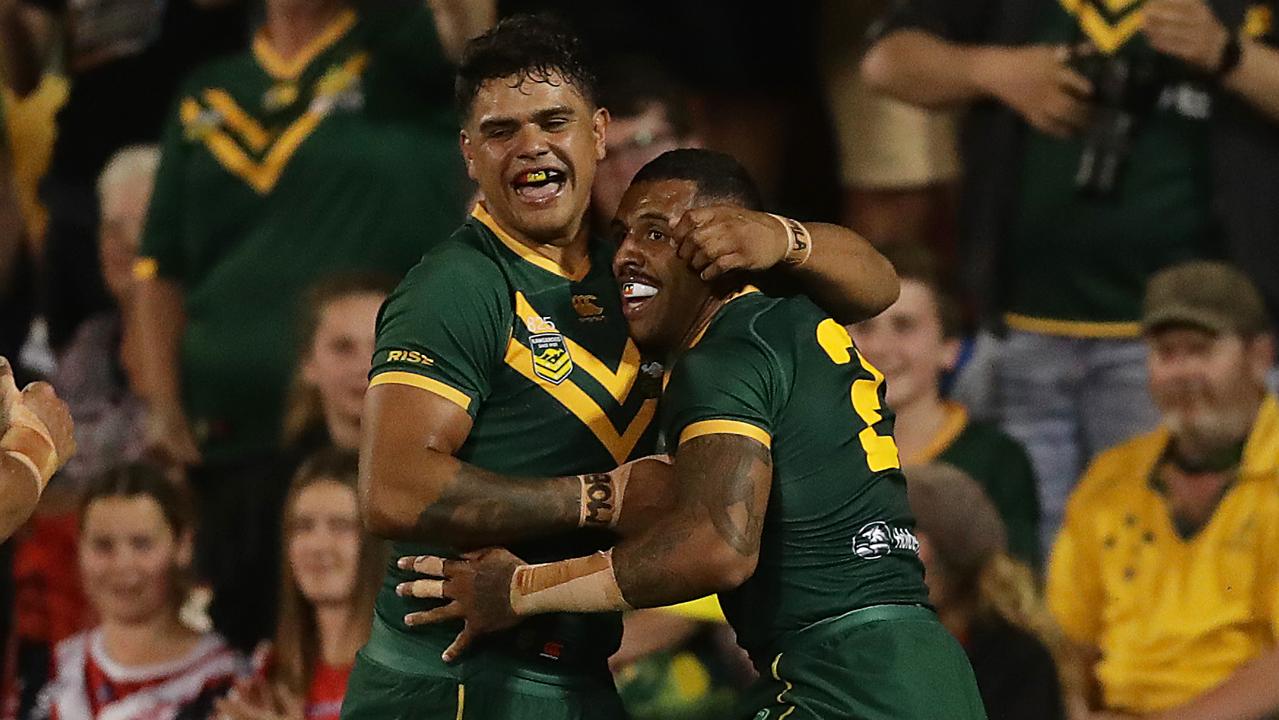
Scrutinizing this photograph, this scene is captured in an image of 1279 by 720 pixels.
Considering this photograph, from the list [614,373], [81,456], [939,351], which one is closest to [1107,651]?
[939,351]

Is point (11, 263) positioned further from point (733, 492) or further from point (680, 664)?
point (733, 492)

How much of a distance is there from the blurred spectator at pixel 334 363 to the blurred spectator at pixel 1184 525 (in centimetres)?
211

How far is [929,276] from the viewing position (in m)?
6.59

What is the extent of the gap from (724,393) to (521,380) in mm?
488

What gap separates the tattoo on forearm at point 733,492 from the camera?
377 cm

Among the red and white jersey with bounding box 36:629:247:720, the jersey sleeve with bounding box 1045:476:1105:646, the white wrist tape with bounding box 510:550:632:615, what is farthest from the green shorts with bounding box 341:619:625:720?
the jersey sleeve with bounding box 1045:476:1105:646

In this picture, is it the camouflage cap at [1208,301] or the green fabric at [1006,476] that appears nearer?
the camouflage cap at [1208,301]

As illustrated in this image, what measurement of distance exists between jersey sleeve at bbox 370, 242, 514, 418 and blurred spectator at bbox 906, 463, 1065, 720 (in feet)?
6.68

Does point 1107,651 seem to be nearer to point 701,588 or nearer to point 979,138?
point 979,138

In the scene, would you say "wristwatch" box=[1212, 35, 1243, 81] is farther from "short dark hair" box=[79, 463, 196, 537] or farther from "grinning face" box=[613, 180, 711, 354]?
"short dark hair" box=[79, 463, 196, 537]

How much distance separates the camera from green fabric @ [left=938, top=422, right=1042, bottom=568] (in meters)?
6.24

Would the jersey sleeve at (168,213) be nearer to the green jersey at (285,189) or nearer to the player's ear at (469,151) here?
the green jersey at (285,189)

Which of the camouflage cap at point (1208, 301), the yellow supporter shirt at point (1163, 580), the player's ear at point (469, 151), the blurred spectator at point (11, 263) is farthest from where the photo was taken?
the blurred spectator at point (11, 263)

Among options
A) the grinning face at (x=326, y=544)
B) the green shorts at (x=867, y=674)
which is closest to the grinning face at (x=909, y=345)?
the grinning face at (x=326, y=544)
